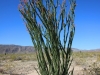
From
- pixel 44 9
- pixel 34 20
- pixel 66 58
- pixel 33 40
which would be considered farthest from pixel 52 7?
pixel 66 58

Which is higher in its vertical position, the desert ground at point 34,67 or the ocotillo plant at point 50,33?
the ocotillo plant at point 50,33

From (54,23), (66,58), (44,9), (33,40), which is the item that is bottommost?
(66,58)

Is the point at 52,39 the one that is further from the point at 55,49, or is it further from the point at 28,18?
the point at 28,18

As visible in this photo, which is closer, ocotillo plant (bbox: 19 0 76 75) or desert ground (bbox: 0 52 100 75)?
ocotillo plant (bbox: 19 0 76 75)

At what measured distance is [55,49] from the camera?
5.48m

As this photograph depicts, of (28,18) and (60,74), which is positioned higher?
(28,18)

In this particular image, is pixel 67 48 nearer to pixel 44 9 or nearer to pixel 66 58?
pixel 66 58

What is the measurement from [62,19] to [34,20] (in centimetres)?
72

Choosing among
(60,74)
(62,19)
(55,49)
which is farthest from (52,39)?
(60,74)

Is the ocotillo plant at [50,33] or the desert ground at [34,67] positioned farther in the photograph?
→ the desert ground at [34,67]

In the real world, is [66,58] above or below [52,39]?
below

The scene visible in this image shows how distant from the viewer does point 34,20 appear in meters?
5.63

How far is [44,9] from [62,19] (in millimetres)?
528

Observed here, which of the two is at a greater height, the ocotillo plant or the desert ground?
the ocotillo plant
